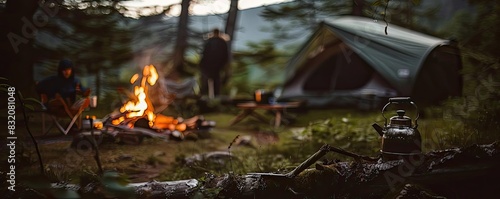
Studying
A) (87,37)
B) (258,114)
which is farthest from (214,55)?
(87,37)

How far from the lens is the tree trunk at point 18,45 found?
4090mm

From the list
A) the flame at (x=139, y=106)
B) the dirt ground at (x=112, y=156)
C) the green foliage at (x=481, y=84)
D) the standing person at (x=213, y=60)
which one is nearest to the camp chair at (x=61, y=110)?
the dirt ground at (x=112, y=156)

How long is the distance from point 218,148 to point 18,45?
2916 millimetres

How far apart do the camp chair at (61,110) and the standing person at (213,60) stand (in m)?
5.98

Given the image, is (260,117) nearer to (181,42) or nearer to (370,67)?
(370,67)

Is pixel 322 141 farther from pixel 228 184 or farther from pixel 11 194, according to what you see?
pixel 11 194

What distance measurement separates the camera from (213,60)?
1035 centimetres

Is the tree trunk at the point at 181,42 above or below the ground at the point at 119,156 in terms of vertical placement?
above

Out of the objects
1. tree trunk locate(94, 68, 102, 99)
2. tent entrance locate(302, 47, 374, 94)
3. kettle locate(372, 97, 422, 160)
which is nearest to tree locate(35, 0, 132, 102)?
tree trunk locate(94, 68, 102, 99)

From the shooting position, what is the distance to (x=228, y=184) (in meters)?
2.91

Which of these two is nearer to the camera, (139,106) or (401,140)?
(401,140)

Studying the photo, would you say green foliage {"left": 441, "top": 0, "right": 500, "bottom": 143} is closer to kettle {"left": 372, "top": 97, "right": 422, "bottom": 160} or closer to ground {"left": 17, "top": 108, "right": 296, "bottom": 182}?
kettle {"left": 372, "top": 97, "right": 422, "bottom": 160}

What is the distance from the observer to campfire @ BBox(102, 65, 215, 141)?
509 centimetres

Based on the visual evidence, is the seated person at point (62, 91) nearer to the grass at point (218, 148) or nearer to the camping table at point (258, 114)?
the grass at point (218, 148)
